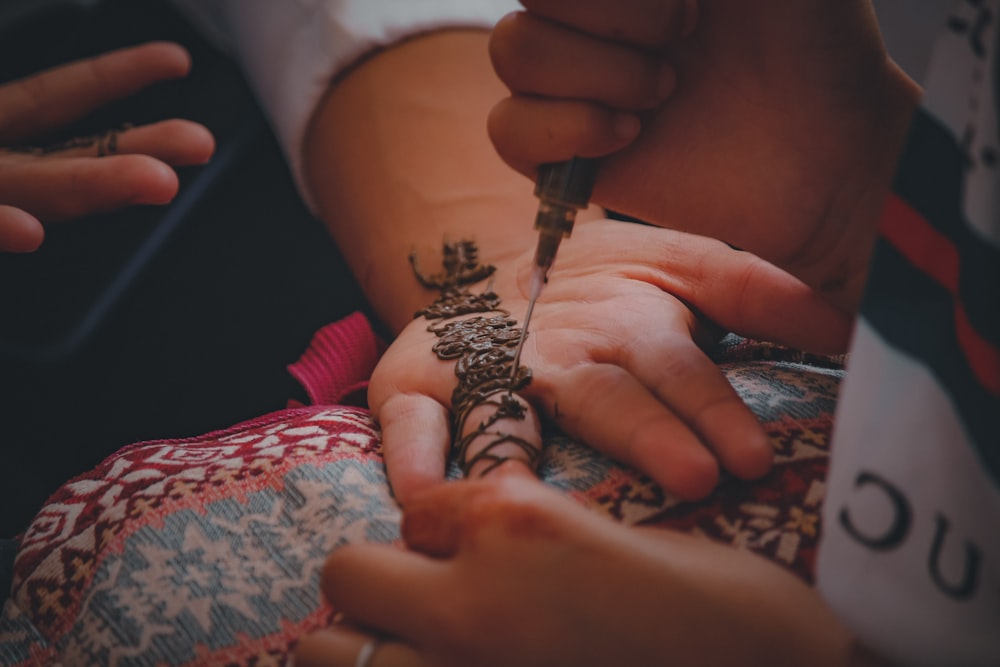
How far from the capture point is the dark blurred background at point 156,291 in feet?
3.91

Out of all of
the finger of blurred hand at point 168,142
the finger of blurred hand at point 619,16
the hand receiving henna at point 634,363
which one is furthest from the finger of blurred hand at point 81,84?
the finger of blurred hand at point 619,16

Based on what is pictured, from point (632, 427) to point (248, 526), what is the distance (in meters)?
0.35

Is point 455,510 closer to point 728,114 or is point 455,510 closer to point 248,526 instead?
point 248,526

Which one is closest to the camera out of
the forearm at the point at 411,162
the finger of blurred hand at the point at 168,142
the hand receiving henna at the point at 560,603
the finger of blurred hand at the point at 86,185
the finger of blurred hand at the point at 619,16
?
the hand receiving henna at the point at 560,603

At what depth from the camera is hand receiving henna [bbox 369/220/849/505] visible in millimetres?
588

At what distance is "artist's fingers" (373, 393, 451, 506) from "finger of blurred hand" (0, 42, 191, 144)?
33.3 inches

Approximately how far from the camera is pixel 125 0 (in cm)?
147

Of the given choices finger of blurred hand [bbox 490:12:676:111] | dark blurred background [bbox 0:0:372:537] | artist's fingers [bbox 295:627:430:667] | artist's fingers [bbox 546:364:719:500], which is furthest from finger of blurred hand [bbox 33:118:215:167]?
artist's fingers [bbox 295:627:430:667]

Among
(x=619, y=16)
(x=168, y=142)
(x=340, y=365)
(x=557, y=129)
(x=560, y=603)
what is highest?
(x=619, y=16)

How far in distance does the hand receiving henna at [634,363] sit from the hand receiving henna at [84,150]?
0.41 meters

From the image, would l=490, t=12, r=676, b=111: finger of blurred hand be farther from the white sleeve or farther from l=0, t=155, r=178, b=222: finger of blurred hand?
the white sleeve

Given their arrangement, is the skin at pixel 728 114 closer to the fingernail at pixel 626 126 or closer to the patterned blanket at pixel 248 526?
the fingernail at pixel 626 126

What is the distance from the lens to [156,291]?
158 centimetres

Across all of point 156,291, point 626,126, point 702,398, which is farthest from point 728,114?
point 156,291
